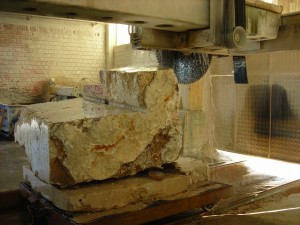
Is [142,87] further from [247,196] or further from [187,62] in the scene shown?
[247,196]

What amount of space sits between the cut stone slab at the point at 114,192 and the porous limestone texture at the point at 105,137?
3.8 inches

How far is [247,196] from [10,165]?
381 centimetres

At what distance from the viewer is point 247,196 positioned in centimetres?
430

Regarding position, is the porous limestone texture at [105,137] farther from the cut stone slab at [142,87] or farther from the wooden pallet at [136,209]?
the wooden pallet at [136,209]

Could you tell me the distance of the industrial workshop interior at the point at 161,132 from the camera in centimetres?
216

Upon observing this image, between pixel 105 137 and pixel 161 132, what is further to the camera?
pixel 161 132

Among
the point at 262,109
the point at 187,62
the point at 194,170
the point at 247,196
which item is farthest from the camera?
the point at 262,109

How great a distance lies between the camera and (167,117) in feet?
10.9

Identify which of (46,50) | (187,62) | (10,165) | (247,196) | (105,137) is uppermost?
(46,50)

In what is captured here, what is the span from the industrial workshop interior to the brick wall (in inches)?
174

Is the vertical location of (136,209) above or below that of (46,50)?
below

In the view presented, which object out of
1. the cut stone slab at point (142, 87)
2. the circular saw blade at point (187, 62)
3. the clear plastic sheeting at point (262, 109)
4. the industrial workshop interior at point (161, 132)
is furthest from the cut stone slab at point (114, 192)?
the clear plastic sheeting at point (262, 109)

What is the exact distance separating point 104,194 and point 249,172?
10.8 ft

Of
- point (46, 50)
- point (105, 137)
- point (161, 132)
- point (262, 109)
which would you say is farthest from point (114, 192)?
point (46, 50)
